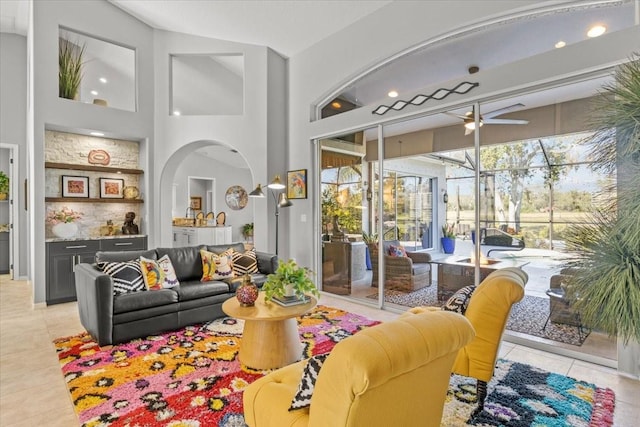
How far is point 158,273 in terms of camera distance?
3.79 meters

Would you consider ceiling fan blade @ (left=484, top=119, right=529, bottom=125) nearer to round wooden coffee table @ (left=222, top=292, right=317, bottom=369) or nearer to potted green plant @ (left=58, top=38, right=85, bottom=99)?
round wooden coffee table @ (left=222, top=292, right=317, bottom=369)

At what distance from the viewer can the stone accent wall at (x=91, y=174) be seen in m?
5.39

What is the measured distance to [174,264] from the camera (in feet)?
13.8

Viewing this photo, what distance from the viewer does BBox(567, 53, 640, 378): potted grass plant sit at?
6.25 feet

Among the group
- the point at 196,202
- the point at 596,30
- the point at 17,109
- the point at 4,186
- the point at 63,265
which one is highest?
the point at 17,109

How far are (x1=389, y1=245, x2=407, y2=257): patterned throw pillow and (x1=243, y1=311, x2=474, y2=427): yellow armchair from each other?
3.10 meters

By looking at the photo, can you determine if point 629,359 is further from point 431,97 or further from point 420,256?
point 431,97

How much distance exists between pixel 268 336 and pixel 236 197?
8.83 meters

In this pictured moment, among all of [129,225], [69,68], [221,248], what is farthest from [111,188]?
[221,248]

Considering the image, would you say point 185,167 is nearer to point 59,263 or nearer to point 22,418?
point 59,263

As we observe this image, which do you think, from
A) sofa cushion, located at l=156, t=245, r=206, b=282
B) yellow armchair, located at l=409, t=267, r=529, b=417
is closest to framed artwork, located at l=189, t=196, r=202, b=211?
sofa cushion, located at l=156, t=245, r=206, b=282

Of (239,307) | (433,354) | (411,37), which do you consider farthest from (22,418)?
(411,37)

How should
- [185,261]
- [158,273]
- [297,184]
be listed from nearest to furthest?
1. [158,273]
2. [185,261]
3. [297,184]

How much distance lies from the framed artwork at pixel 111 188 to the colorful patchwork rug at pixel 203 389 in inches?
122
